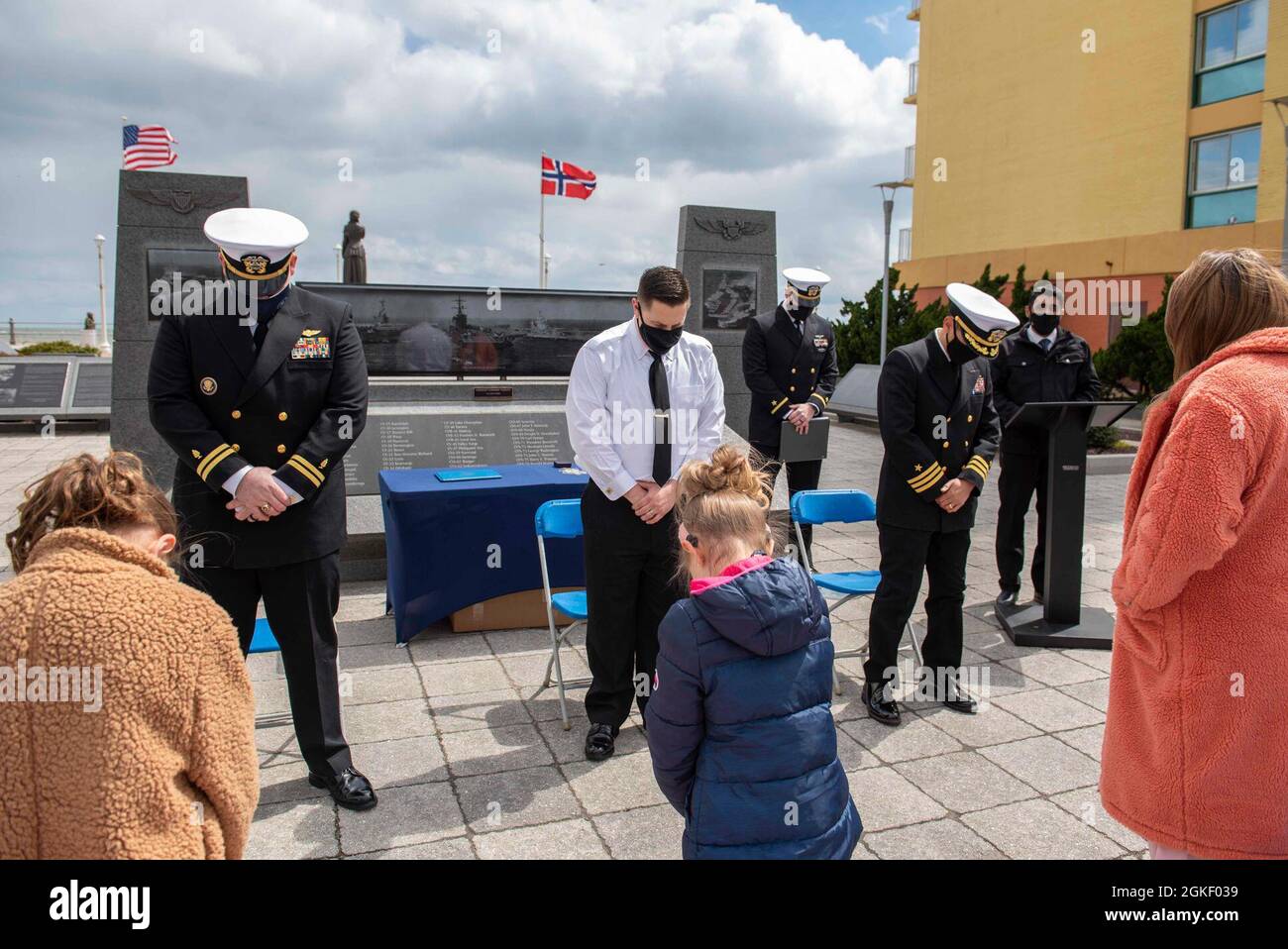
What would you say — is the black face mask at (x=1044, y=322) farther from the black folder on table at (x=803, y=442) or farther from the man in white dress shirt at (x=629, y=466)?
the man in white dress shirt at (x=629, y=466)

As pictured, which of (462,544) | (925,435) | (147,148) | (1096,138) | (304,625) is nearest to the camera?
(304,625)

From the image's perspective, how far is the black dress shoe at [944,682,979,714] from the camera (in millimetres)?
4910

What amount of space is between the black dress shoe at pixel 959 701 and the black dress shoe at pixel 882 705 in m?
0.29

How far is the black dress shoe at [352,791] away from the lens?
3.79 meters

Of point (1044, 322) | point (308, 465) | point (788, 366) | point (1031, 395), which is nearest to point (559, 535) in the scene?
point (308, 465)

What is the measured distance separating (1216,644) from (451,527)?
4.49 m

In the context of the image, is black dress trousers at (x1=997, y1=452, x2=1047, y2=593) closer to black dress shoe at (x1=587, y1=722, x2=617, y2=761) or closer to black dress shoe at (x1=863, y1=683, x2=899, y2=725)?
black dress shoe at (x1=863, y1=683, x2=899, y2=725)

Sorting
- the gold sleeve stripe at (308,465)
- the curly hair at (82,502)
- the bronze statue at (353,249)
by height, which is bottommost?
the gold sleeve stripe at (308,465)

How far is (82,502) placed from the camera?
189 cm

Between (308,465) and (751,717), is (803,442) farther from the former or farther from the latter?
(751,717)

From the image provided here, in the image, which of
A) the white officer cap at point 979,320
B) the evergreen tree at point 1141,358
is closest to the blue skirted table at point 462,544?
the white officer cap at point 979,320

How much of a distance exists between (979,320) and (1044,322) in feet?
8.33
